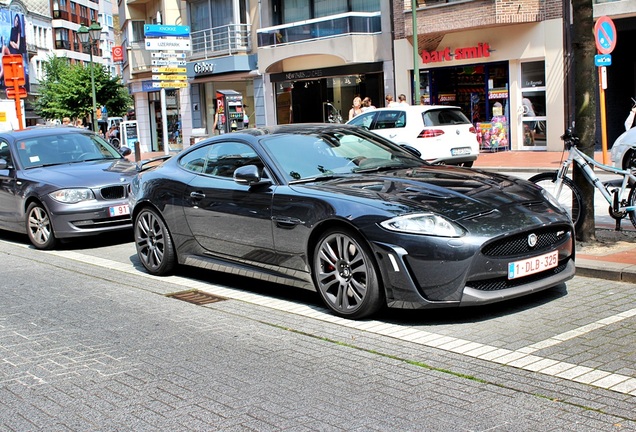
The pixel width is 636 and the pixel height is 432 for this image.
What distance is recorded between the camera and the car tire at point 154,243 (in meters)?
8.50

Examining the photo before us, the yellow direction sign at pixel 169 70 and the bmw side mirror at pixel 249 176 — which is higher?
the yellow direction sign at pixel 169 70

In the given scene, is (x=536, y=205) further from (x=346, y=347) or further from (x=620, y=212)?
(x=620, y=212)

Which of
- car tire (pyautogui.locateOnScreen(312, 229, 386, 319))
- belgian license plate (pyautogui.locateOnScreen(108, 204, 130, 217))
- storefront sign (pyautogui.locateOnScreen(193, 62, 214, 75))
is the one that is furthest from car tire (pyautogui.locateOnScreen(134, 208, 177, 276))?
storefront sign (pyautogui.locateOnScreen(193, 62, 214, 75))

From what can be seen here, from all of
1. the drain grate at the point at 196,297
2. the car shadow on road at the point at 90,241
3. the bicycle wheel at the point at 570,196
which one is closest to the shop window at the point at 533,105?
the car shadow on road at the point at 90,241

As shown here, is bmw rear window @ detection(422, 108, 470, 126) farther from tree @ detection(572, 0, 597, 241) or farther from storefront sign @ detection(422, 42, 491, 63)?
tree @ detection(572, 0, 597, 241)

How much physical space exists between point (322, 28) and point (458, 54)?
712 centimetres

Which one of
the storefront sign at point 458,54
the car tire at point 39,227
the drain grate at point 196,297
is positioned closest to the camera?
the drain grate at point 196,297

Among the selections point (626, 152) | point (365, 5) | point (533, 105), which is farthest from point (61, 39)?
point (626, 152)

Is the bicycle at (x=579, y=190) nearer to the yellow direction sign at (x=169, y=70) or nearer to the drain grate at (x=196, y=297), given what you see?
the drain grate at (x=196, y=297)

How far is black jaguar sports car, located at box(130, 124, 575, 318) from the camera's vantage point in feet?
19.5

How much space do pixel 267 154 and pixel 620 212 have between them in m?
3.93

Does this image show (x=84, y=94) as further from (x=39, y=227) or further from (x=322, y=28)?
(x=39, y=227)

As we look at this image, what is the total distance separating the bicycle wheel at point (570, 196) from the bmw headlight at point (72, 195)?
5.78 metres

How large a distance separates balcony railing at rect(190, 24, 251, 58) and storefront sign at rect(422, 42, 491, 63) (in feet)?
38.0
